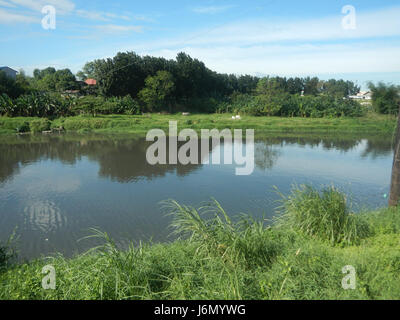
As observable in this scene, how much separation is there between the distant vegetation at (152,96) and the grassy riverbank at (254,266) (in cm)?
1741

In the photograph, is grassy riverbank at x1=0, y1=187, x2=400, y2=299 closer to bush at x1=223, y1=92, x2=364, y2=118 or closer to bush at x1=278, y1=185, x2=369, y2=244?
bush at x1=278, y1=185, x2=369, y2=244

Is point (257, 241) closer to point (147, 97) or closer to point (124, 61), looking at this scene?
point (147, 97)

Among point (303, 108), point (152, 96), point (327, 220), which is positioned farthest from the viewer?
point (152, 96)

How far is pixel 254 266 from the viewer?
3.76 metres

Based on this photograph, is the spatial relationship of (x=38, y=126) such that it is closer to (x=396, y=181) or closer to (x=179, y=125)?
(x=179, y=125)

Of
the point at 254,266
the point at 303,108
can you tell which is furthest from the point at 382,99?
the point at 254,266

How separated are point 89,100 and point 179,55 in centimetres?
1697

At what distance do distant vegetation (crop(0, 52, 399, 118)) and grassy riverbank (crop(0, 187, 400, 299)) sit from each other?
17.4 m

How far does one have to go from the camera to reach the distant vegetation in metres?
25.9

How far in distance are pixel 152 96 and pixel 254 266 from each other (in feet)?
98.4

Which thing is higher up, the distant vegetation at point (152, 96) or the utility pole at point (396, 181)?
the distant vegetation at point (152, 96)

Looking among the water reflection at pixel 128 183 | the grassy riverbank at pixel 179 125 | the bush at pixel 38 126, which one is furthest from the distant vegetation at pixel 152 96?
the water reflection at pixel 128 183

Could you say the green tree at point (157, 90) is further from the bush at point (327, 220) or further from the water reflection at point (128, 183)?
the bush at point (327, 220)

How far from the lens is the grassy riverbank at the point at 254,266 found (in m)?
3.06
